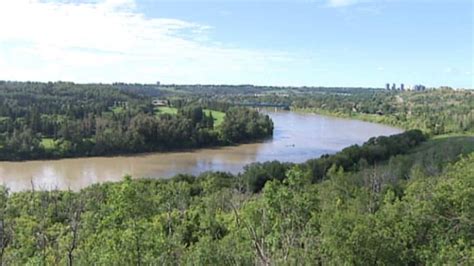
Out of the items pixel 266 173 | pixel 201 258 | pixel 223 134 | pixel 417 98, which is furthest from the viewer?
pixel 417 98

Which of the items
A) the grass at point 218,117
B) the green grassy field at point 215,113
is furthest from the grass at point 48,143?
the grass at point 218,117

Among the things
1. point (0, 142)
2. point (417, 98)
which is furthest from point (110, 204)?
point (417, 98)

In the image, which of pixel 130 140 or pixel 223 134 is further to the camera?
pixel 223 134

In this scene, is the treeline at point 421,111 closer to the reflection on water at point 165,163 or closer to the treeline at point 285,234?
the reflection on water at point 165,163

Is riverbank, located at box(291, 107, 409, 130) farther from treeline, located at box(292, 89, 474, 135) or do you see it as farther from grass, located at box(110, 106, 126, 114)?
grass, located at box(110, 106, 126, 114)

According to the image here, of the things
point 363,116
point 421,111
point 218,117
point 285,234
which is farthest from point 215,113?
point 285,234

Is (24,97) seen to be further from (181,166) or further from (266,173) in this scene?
(266,173)

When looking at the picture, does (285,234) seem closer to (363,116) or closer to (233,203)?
(233,203)
